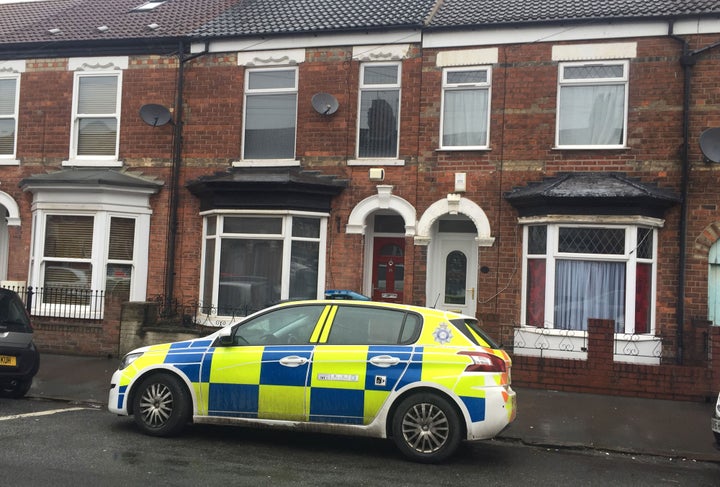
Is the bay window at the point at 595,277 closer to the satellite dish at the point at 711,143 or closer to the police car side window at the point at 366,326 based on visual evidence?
the satellite dish at the point at 711,143

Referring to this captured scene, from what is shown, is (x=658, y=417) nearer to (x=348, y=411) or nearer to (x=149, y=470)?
(x=348, y=411)

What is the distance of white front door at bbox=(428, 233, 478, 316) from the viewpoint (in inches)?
527

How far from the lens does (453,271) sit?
1359 centimetres

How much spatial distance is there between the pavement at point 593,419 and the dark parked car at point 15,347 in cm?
56

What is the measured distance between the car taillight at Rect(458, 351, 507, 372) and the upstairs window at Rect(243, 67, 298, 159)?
26.2 ft

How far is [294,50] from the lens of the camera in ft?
45.0

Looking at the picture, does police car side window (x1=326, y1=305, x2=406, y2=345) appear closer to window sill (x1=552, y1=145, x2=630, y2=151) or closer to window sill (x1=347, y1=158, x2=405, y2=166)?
window sill (x1=347, y1=158, x2=405, y2=166)

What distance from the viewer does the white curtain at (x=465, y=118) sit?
505 inches

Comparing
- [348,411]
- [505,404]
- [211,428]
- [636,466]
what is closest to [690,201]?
[636,466]

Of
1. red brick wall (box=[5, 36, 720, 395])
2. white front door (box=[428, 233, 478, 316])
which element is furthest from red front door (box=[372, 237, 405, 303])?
red brick wall (box=[5, 36, 720, 395])

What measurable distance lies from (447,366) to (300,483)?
5.59 feet

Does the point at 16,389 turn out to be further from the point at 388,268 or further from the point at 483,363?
the point at 388,268

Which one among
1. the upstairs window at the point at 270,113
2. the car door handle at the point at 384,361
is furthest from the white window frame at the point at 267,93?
the car door handle at the point at 384,361

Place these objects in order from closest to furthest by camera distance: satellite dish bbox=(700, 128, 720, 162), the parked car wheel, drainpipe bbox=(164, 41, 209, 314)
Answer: the parked car wheel → satellite dish bbox=(700, 128, 720, 162) → drainpipe bbox=(164, 41, 209, 314)
